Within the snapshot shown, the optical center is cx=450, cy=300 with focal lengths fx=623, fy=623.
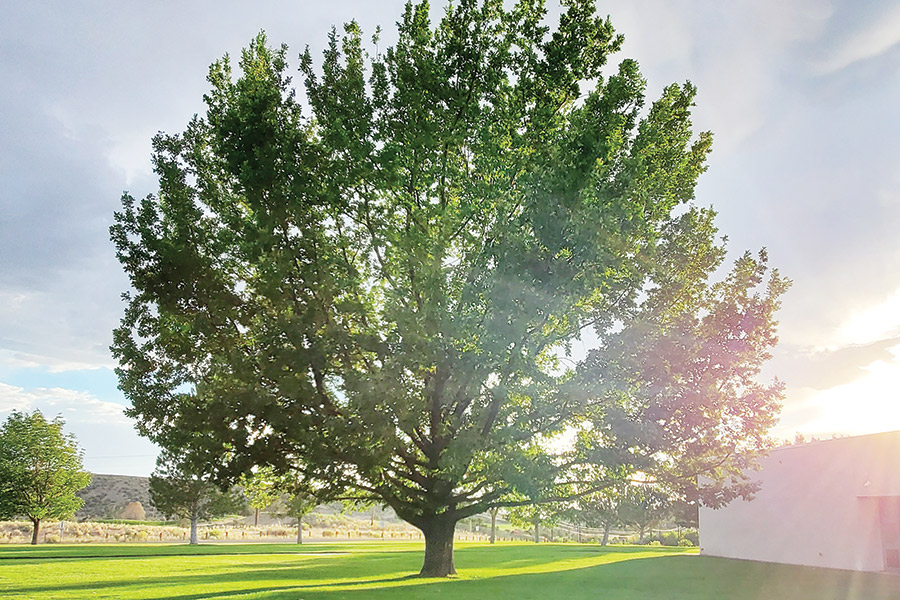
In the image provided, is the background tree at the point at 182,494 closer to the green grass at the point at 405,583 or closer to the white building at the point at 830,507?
the green grass at the point at 405,583

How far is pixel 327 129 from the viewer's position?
16.0 meters

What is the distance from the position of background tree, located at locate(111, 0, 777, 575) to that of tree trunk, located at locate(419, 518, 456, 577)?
135cm

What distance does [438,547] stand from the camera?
19.1 m

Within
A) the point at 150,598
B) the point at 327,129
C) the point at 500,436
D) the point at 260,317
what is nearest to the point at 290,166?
the point at 327,129

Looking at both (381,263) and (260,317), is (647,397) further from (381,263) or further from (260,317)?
(260,317)

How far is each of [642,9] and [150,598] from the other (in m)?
17.2

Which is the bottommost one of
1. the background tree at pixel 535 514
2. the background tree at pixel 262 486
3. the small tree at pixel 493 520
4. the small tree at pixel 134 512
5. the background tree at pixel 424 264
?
the small tree at pixel 134 512

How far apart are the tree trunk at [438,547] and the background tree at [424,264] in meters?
1.35

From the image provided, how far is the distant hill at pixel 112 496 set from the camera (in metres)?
73.1

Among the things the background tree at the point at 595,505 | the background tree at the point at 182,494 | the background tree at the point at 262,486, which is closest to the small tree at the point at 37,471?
the background tree at the point at 182,494

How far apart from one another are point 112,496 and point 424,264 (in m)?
79.2

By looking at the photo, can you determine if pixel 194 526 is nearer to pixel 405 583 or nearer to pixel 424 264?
pixel 405 583

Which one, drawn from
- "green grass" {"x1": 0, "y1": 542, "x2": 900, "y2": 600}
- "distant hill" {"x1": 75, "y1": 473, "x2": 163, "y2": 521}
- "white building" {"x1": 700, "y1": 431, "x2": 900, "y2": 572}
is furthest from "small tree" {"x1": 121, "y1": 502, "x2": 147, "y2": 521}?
"white building" {"x1": 700, "y1": 431, "x2": 900, "y2": 572}

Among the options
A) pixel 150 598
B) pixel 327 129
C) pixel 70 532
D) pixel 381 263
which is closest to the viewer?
pixel 150 598
